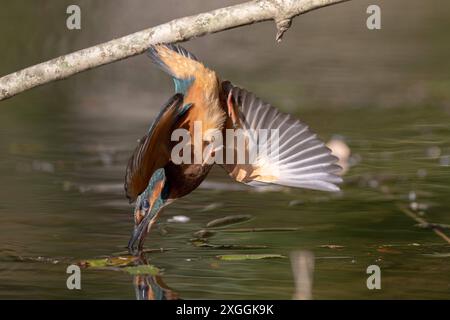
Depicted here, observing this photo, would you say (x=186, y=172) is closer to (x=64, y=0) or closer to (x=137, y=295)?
(x=137, y=295)

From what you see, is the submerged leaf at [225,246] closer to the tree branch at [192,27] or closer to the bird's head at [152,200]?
the bird's head at [152,200]

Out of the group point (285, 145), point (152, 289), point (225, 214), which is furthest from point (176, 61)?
point (225, 214)

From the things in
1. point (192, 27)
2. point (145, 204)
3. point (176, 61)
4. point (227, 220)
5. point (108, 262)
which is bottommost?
point (108, 262)

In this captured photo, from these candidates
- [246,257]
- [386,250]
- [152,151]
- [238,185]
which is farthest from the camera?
[238,185]

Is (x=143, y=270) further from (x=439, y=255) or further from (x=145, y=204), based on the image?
(x=439, y=255)

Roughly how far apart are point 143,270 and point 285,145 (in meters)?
0.60

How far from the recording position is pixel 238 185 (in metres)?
5.12

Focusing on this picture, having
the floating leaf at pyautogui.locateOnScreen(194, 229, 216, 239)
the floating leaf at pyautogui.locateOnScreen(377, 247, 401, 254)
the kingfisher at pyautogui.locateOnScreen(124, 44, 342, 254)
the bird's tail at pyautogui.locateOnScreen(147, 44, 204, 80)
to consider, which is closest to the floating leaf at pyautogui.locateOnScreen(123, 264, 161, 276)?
the kingfisher at pyautogui.locateOnScreen(124, 44, 342, 254)

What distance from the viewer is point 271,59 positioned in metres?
8.10

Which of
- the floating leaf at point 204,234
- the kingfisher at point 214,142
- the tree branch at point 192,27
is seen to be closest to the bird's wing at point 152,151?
the kingfisher at point 214,142

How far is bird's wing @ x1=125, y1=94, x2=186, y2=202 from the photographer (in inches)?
120

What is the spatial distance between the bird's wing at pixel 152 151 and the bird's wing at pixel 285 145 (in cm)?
18

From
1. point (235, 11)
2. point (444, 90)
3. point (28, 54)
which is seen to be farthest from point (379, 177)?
point (28, 54)

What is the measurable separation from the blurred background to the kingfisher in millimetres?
299
